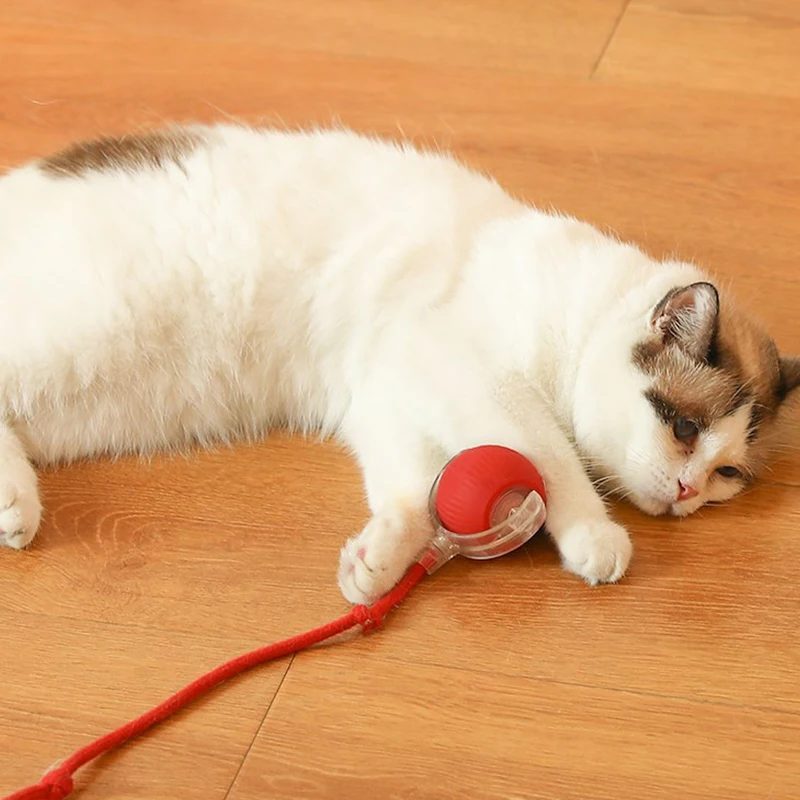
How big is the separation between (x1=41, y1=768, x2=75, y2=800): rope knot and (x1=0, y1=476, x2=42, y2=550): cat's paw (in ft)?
1.36

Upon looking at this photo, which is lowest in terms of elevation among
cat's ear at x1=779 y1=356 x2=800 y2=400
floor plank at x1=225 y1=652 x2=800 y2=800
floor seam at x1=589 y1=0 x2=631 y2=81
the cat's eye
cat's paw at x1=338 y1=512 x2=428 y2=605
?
floor plank at x1=225 y1=652 x2=800 y2=800

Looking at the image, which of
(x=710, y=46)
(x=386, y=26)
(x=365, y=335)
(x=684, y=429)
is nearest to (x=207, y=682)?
(x=365, y=335)

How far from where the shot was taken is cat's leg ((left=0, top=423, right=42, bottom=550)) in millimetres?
1494

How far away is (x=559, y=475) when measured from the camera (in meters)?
1.55

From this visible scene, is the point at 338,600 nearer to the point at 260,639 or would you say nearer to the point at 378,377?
the point at 260,639

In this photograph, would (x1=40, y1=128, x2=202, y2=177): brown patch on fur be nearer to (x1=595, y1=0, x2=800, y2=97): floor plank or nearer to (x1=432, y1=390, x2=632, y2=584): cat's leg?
(x1=432, y1=390, x2=632, y2=584): cat's leg

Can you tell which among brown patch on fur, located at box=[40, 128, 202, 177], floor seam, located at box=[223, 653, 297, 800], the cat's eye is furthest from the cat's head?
brown patch on fur, located at box=[40, 128, 202, 177]

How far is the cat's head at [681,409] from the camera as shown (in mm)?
1567

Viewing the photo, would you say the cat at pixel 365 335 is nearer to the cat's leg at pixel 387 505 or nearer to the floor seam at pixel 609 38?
the cat's leg at pixel 387 505

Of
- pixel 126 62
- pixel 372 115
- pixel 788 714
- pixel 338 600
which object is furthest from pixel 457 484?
pixel 126 62

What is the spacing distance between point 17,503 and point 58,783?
0.47m

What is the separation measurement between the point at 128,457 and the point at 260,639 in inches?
19.0

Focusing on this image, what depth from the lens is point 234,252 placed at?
172cm

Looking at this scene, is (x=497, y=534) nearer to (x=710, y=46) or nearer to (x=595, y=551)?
(x=595, y=551)
